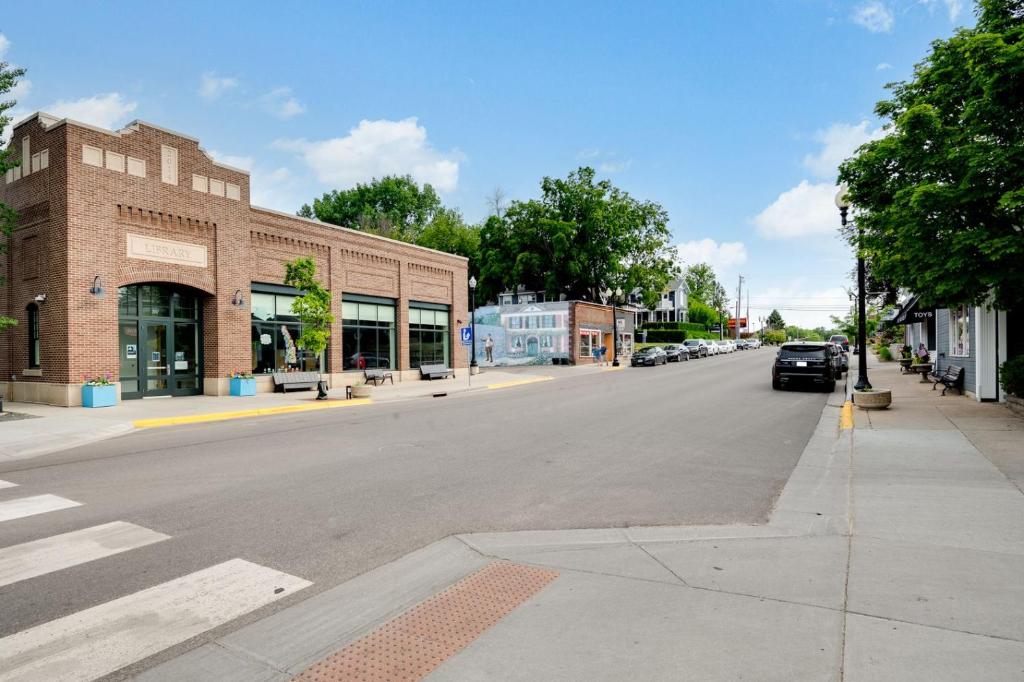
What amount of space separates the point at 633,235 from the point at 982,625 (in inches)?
2196

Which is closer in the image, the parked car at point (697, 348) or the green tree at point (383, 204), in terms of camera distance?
the parked car at point (697, 348)

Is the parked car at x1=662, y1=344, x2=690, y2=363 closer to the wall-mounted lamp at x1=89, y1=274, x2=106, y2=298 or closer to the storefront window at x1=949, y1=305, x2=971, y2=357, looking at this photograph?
the storefront window at x1=949, y1=305, x2=971, y2=357

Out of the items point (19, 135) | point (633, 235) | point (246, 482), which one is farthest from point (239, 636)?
point (633, 235)

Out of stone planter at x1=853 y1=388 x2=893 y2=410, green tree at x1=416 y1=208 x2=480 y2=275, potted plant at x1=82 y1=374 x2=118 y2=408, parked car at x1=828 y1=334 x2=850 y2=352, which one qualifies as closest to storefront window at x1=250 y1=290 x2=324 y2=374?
potted plant at x1=82 y1=374 x2=118 y2=408

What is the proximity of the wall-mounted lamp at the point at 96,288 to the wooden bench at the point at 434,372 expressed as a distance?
14.2m

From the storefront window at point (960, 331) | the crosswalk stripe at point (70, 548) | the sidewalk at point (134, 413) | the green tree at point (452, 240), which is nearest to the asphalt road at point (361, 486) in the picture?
the crosswalk stripe at point (70, 548)

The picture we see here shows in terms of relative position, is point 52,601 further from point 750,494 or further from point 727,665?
point 750,494

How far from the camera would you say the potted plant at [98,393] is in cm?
1633

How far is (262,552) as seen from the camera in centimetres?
493

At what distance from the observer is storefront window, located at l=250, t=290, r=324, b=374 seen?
2191 centimetres

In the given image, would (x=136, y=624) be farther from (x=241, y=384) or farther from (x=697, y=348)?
(x=697, y=348)

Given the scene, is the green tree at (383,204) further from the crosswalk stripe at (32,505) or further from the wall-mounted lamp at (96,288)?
the crosswalk stripe at (32,505)

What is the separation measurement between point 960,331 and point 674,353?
1051 inches

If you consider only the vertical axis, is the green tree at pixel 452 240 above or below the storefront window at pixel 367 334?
above
